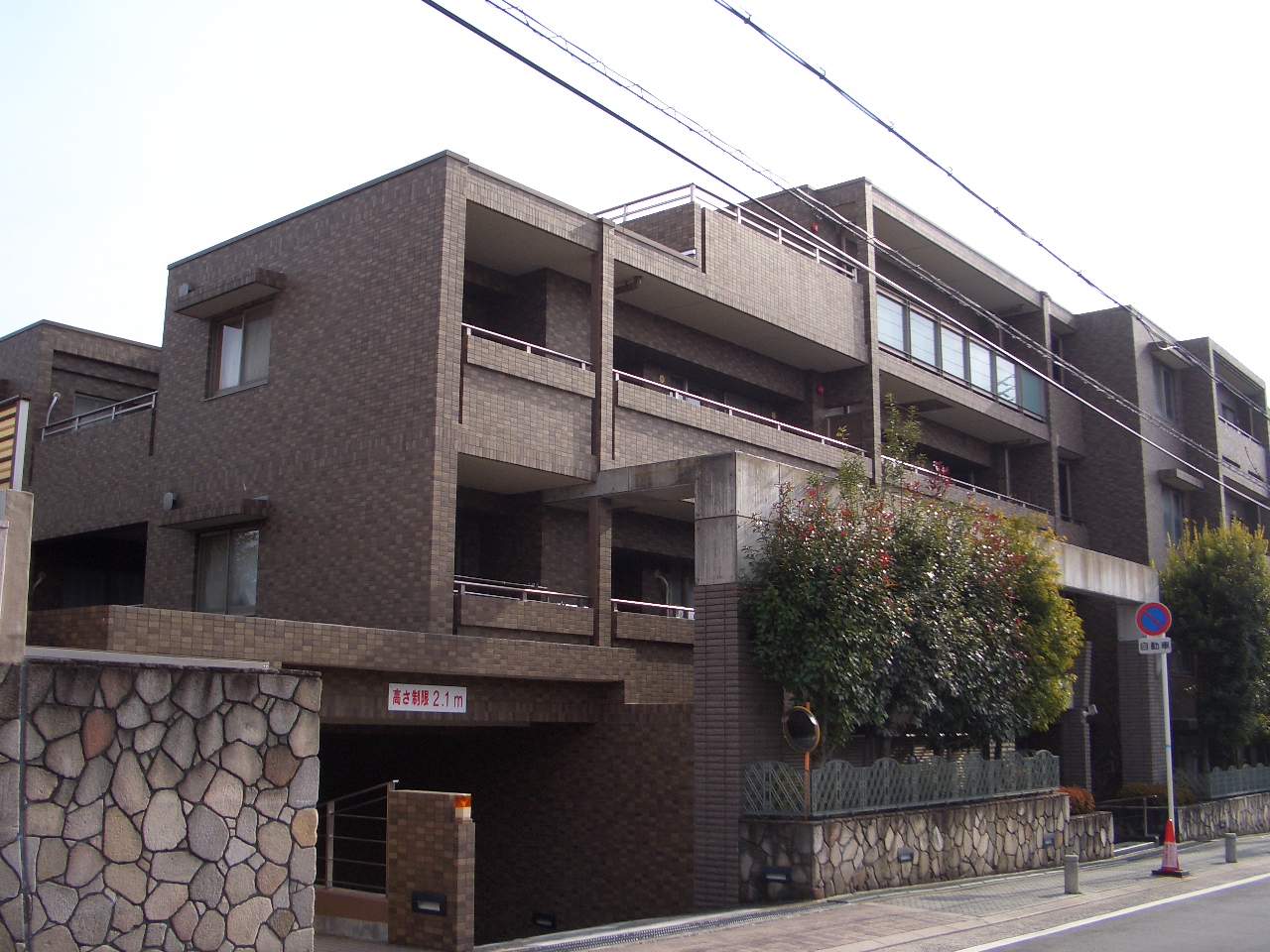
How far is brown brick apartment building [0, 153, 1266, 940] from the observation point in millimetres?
16297

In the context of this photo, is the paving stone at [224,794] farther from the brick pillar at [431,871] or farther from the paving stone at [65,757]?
the brick pillar at [431,871]

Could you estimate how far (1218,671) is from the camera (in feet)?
91.7

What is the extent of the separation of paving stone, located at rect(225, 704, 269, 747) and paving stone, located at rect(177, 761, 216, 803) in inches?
9.8

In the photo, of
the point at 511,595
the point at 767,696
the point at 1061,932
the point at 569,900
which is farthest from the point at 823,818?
the point at 511,595

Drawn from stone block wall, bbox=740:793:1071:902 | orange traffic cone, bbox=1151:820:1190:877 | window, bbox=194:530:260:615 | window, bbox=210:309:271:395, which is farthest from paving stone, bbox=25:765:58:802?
orange traffic cone, bbox=1151:820:1190:877

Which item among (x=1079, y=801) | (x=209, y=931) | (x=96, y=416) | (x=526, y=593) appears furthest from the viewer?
(x=96, y=416)

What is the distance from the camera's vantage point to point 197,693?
326 inches

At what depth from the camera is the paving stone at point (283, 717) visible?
28.7 feet

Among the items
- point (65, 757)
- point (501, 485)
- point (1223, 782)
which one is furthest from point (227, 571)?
point (1223, 782)

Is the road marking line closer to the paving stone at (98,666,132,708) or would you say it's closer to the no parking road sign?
the no parking road sign

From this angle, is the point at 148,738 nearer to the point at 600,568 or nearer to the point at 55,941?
the point at 55,941

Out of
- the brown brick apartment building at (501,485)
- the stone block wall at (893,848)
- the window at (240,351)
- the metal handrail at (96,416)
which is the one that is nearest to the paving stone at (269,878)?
the brown brick apartment building at (501,485)

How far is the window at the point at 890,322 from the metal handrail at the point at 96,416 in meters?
16.1

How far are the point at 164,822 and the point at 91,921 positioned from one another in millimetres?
732
